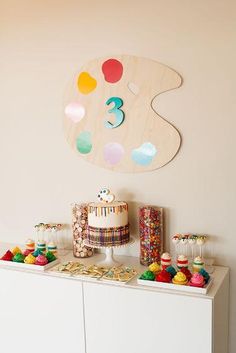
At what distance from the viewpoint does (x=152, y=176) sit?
6.19ft

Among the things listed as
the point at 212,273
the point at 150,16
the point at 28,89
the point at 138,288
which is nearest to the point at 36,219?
the point at 28,89

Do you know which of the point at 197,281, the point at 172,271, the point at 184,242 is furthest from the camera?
the point at 184,242

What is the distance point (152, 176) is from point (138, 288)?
57 cm

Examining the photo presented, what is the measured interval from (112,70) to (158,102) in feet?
0.93

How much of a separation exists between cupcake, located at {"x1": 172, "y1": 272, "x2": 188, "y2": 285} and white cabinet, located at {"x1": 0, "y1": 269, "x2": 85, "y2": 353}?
0.40m

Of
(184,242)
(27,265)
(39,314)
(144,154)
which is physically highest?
→ (144,154)

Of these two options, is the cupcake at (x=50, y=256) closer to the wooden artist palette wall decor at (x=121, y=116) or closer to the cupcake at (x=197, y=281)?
the wooden artist palette wall decor at (x=121, y=116)

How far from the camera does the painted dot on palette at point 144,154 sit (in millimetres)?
1858

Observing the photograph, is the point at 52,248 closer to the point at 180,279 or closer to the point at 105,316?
the point at 105,316

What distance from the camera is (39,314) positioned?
174 centimetres

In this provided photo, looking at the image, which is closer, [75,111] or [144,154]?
[144,154]

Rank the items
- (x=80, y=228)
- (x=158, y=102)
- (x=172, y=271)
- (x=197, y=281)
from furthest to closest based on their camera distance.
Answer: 1. (x=80, y=228)
2. (x=158, y=102)
3. (x=172, y=271)
4. (x=197, y=281)

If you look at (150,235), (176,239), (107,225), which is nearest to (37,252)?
(107,225)

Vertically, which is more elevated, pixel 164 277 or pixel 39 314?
pixel 164 277
